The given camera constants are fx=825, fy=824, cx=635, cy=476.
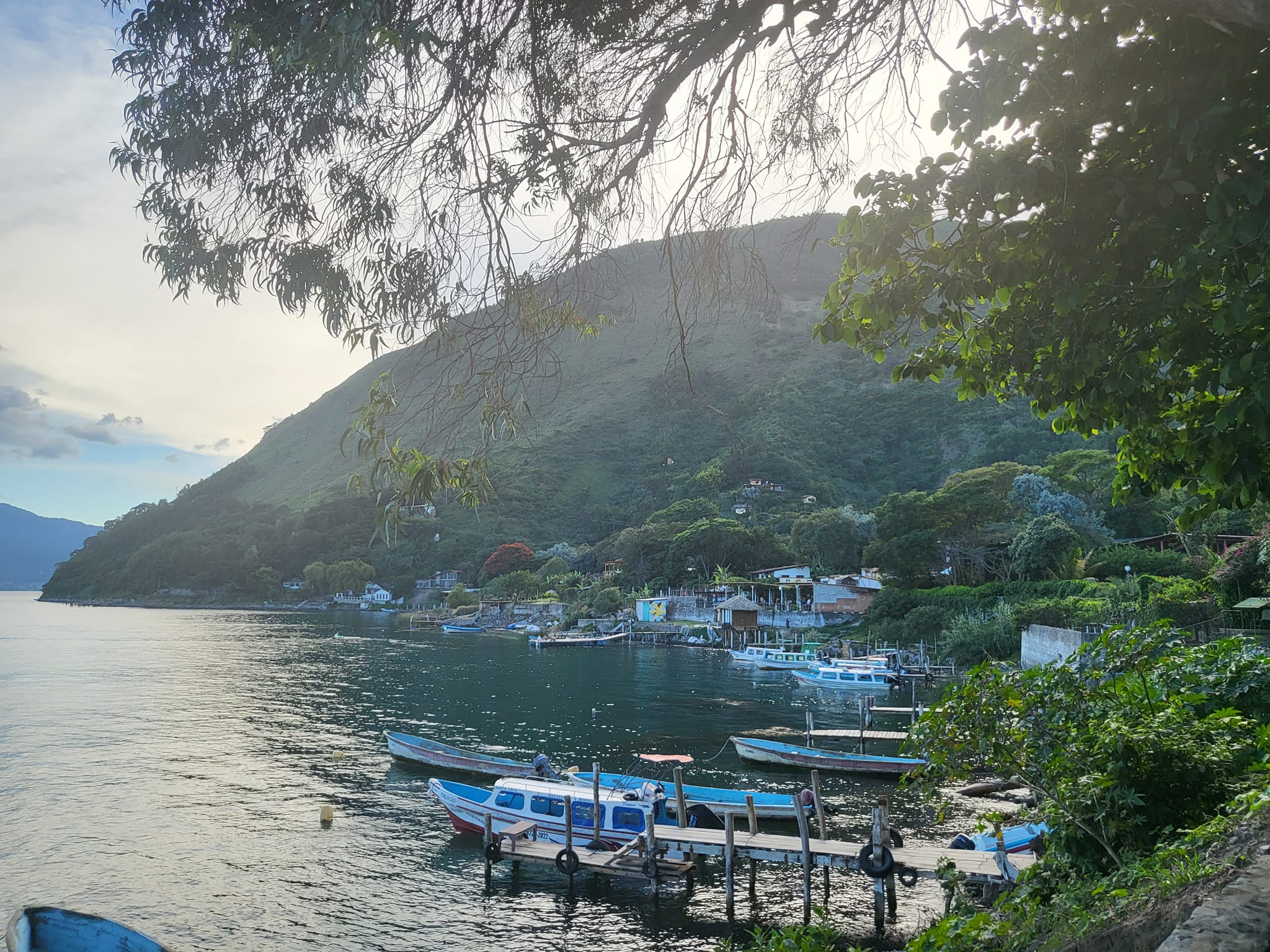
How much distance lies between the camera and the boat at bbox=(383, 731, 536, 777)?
82.8 feet

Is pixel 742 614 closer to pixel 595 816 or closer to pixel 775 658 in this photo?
pixel 775 658

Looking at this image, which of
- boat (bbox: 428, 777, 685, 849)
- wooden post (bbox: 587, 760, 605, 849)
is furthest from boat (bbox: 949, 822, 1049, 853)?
wooden post (bbox: 587, 760, 605, 849)

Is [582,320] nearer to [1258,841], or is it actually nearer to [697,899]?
[1258,841]

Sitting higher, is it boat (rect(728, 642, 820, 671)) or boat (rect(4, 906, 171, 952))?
boat (rect(4, 906, 171, 952))

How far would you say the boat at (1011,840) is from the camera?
53.4 ft

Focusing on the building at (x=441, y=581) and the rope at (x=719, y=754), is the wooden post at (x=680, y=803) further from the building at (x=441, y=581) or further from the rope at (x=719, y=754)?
the building at (x=441, y=581)

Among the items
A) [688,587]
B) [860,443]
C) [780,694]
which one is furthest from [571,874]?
[860,443]

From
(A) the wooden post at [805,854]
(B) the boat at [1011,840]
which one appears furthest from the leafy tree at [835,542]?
(A) the wooden post at [805,854]

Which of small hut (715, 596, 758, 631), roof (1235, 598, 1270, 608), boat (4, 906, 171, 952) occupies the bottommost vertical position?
boat (4, 906, 171, 952)

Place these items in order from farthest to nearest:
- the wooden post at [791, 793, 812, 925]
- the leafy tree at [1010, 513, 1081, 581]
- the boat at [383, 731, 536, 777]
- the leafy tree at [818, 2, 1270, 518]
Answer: the leafy tree at [1010, 513, 1081, 581] < the boat at [383, 731, 536, 777] < the wooden post at [791, 793, 812, 925] < the leafy tree at [818, 2, 1270, 518]

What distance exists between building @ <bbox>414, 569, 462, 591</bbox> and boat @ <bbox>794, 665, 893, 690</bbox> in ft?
273

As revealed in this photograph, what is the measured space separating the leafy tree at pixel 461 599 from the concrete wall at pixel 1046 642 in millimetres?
79207

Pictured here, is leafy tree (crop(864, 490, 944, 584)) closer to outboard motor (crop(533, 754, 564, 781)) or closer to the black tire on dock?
outboard motor (crop(533, 754, 564, 781))

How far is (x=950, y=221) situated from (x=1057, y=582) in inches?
1906
